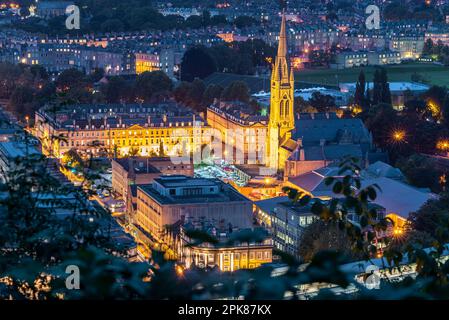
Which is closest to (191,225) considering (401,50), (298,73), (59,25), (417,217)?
(417,217)

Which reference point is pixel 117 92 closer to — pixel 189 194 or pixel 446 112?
pixel 446 112

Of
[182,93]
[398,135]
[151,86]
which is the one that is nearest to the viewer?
[398,135]

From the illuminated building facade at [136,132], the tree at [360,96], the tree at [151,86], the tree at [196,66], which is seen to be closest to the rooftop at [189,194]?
the illuminated building facade at [136,132]

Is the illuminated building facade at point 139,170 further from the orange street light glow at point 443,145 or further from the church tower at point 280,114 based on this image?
the orange street light glow at point 443,145

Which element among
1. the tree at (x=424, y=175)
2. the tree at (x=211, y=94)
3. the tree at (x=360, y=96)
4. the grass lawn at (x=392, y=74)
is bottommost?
the grass lawn at (x=392, y=74)

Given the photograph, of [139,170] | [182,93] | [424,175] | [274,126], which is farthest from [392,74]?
[139,170]
